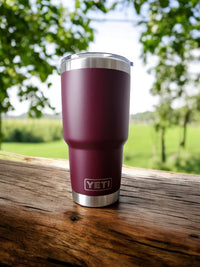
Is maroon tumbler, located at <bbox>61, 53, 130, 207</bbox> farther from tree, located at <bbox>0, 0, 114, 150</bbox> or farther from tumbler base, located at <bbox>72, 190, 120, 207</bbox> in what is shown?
tree, located at <bbox>0, 0, 114, 150</bbox>

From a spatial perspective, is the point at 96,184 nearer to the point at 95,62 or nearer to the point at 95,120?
the point at 95,120

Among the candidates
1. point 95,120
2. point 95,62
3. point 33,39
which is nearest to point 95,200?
point 95,120

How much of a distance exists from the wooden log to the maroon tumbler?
73 mm

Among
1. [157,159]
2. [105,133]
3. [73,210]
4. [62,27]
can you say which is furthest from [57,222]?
[157,159]

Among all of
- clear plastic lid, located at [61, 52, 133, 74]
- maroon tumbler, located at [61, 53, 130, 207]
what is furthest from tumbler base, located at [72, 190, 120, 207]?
clear plastic lid, located at [61, 52, 133, 74]

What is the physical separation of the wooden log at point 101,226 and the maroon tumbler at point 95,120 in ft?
0.24

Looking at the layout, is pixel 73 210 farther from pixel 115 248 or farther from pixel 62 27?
pixel 62 27

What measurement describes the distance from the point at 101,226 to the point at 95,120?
31cm

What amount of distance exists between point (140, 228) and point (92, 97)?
404 millimetres

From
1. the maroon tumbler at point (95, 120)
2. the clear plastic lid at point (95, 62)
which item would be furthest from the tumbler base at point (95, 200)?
the clear plastic lid at point (95, 62)

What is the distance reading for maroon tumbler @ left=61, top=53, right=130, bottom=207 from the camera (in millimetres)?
621

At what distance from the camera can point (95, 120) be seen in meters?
0.63

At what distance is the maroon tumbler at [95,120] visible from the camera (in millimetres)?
621

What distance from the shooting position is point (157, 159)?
6.36m
